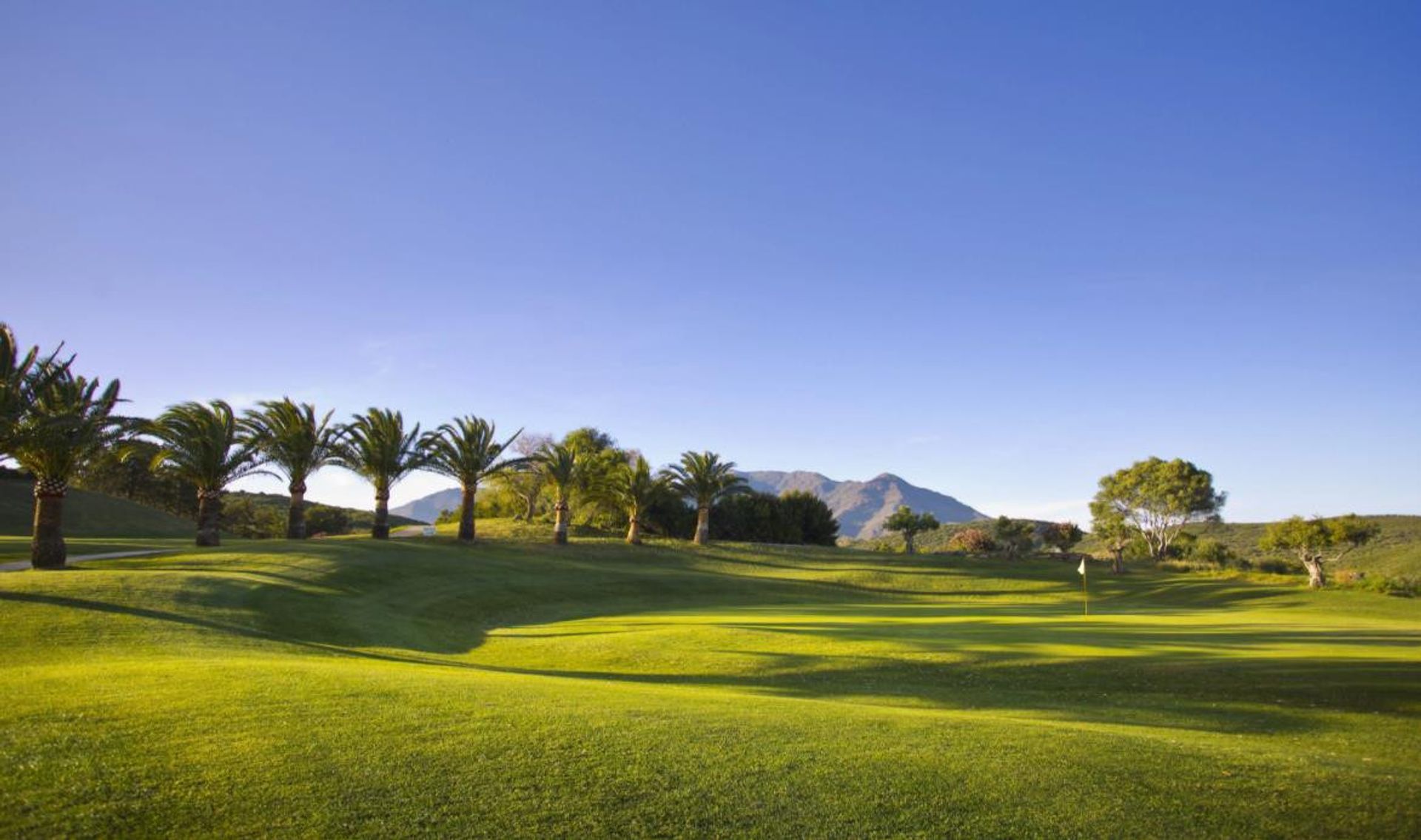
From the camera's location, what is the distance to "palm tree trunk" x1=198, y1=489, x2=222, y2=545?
39000 millimetres

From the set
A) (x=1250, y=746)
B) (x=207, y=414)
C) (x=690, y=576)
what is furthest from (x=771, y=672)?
(x=207, y=414)

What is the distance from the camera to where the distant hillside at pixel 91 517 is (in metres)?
49.8

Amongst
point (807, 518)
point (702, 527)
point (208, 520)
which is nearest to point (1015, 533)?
point (807, 518)

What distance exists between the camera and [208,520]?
3950 centimetres

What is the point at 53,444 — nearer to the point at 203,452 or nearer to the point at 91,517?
the point at 203,452

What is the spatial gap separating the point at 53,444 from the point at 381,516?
23.9 metres

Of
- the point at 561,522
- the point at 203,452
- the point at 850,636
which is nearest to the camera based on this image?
the point at 850,636

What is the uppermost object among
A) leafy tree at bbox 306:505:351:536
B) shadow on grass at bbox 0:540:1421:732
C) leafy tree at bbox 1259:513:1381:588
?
leafy tree at bbox 1259:513:1381:588

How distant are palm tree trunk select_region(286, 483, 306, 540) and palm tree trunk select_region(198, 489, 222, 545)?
6.67 meters

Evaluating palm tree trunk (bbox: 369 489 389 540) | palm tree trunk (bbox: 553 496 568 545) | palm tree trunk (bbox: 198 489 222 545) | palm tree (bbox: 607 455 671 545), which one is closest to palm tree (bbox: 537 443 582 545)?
palm tree trunk (bbox: 553 496 568 545)

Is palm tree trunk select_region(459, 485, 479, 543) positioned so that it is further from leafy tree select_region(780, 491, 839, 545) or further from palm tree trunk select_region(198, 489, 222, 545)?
leafy tree select_region(780, 491, 839, 545)

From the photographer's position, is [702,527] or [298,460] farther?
[702,527]

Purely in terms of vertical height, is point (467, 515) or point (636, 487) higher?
point (636, 487)

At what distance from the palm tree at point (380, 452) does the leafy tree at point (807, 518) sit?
45613 millimetres
